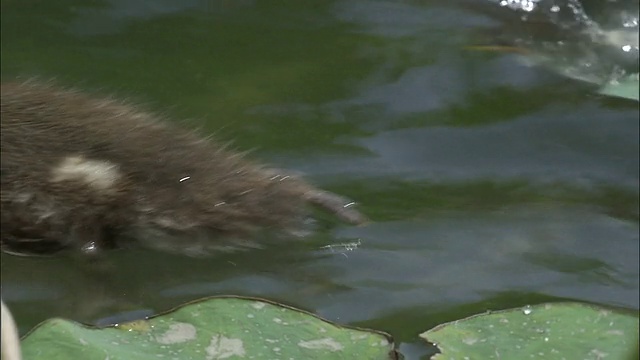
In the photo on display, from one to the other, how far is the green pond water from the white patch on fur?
127mm

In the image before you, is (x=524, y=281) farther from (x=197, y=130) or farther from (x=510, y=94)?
(x=197, y=130)

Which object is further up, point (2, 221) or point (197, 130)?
point (197, 130)

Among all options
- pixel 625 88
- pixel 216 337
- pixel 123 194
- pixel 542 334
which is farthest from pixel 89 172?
pixel 625 88

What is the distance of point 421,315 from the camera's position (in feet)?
4.94

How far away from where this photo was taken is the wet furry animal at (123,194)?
1.61m

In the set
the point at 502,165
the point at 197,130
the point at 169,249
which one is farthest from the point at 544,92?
the point at 169,249

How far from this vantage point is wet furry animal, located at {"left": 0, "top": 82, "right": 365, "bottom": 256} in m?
1.61

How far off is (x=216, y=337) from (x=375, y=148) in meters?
0.67

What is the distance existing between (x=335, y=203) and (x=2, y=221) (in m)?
0.55

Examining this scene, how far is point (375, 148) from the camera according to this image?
6.00 ft

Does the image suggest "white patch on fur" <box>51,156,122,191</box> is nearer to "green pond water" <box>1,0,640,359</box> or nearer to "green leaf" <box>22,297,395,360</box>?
"green pond water" <box>1,0,640,359</box>

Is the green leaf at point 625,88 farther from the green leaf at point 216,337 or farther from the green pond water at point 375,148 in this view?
the green leaf at point 216,337

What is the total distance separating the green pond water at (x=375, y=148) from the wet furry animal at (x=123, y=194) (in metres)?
0.04

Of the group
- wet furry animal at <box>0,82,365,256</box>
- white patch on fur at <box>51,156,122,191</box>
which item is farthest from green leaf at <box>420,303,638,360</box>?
white patch on fur at <box>51,156,122,191</box>
